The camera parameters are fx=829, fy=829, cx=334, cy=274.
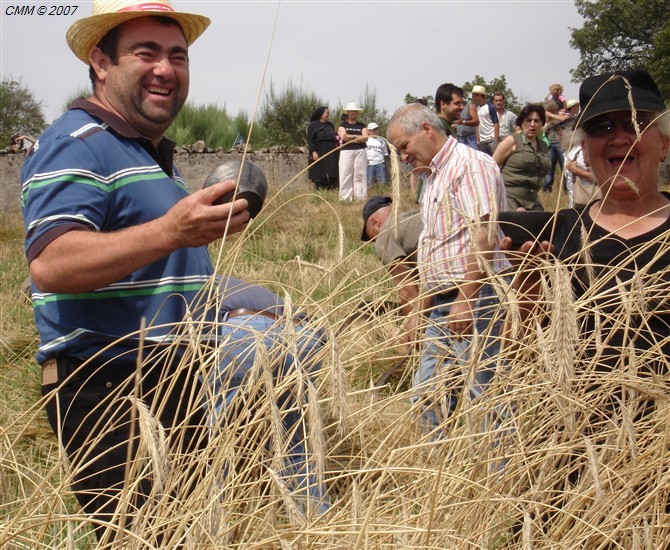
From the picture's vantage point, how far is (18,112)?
2427 cm

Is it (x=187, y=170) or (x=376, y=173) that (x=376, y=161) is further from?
(x=187, y=170)

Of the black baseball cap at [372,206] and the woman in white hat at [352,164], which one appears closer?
the black baseball cap at [372,206]

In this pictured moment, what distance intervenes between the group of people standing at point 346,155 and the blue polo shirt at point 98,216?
825cm

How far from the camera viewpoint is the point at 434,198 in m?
3.30

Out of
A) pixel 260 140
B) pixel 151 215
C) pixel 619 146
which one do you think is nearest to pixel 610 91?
pixel 619 146

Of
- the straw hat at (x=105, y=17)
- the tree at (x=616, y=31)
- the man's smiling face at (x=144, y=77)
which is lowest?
the man's smiling face at (x=144, y=77)

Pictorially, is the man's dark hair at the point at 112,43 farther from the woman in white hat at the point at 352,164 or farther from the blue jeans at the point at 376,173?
the blue jeans at the point at 376,173

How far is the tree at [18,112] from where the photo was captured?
23203mm

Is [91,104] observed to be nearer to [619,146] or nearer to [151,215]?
[151,215]

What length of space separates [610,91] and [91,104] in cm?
142

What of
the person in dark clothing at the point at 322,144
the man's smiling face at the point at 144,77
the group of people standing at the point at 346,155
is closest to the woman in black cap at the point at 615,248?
the man's smiling face at the point at 144,77

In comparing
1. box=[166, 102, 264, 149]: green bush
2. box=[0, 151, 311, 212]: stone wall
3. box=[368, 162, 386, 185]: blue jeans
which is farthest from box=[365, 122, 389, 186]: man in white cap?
box=[166, 102, 264, 149]: green bush

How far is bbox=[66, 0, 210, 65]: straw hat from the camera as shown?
231 centimetres

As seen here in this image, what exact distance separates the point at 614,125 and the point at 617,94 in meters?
0.09
